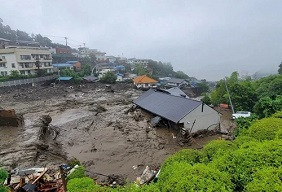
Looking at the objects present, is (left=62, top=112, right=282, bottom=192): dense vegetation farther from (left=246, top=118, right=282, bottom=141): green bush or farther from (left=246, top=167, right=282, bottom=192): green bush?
(left=246, top=118, right=282, bottom=141): green bush

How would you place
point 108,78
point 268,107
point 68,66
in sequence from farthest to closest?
point 68,66, point 108,78, point 268,107

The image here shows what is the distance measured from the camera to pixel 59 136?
2239cm

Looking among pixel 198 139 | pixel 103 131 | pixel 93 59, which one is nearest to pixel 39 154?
pixel 103 131

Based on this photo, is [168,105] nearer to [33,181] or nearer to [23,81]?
[33,181]

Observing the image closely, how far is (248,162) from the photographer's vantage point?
17.7ft

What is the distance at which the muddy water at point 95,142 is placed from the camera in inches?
657

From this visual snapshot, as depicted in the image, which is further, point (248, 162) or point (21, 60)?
point (21, 60)

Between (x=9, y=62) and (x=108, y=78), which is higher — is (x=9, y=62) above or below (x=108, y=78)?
above

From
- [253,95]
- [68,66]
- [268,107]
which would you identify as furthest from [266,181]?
[68,66]

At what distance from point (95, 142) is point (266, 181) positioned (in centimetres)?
1785

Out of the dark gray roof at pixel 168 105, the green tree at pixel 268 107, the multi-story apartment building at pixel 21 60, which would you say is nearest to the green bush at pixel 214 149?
the green tree at pixel 268 107

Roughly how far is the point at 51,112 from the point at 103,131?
12319 millimetres

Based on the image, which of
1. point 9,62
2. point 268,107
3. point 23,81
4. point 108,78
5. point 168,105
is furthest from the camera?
point 108,78

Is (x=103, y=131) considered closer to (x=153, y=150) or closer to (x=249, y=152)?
(x=153, y=150)
